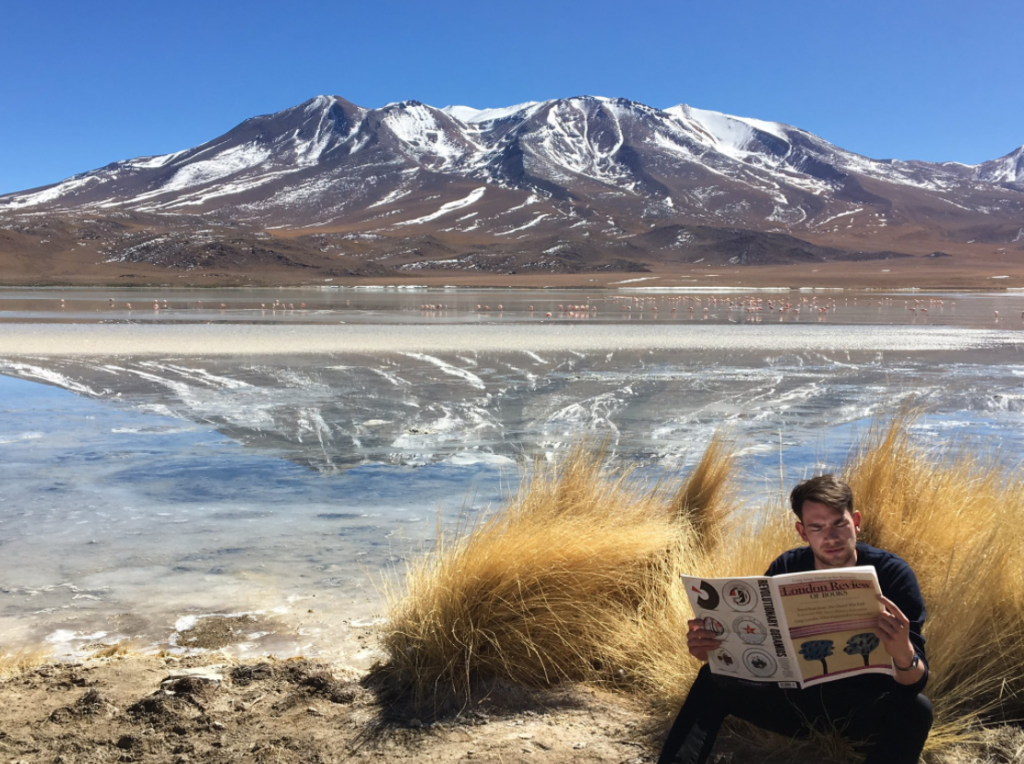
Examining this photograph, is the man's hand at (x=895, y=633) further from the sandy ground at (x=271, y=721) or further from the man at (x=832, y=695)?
the sandy ground at (x=271, y=721)

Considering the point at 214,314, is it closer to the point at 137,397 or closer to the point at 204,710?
the point at 137,397

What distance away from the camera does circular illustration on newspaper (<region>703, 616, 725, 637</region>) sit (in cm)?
287

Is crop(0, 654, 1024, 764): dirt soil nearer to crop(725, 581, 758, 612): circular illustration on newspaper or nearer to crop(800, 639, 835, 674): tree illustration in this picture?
crop(800, 639, 835, 674): tree illustration

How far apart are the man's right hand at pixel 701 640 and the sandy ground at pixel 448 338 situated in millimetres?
15964

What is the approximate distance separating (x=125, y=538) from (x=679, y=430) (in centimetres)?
567

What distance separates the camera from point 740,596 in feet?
8.98

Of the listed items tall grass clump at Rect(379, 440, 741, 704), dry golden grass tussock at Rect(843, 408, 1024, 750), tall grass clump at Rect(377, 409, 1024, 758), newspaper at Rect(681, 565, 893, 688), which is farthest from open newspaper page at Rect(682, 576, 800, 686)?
tall grass clump at Rect(379, 440, 741, 704)

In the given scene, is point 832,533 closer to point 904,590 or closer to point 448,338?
point 904,590

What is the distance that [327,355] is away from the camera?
58.1ft

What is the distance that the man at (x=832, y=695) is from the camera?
9.50 ft

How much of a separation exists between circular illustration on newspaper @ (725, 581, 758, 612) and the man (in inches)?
7.7

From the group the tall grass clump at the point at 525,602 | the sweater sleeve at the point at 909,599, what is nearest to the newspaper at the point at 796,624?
the sweater sleeve at the point at 909,599

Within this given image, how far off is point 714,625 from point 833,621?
36 cm

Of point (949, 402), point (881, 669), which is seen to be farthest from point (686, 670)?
point (949, 402)
